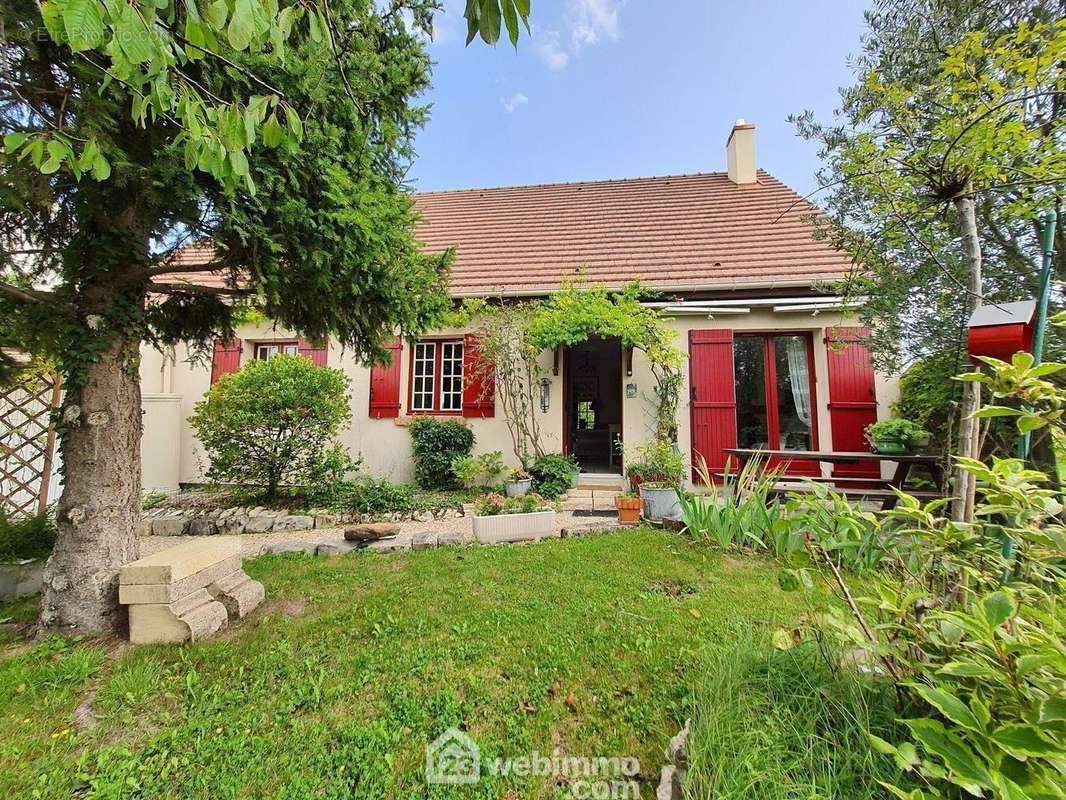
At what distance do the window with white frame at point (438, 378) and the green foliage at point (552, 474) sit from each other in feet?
6.31

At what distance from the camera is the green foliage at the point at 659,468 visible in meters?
5.31

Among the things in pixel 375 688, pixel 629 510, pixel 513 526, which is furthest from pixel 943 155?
pixel 513 526

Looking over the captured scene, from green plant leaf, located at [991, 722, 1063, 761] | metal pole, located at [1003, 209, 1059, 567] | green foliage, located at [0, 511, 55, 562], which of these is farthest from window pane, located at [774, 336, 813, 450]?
green foliage, located at [0, 511, 55, 562]

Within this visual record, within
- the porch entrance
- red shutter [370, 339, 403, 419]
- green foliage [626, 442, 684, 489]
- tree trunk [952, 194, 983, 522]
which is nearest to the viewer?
tree trunk [952, 194, 983, 522]

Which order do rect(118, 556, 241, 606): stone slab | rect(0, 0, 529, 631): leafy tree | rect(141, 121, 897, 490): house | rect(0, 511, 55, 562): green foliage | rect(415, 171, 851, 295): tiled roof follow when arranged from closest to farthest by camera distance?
rect(0, 0, 529, 631): leafy tree → rect(118, 556, 241, 606): stone slab → rect(0, 511, 55, 562): green foliage → rect(141, 121, 897, 490): house → rect(415, 171, 851, 295): tiled roof

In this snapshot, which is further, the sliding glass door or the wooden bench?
the sliding glass door

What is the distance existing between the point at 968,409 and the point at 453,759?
277cm

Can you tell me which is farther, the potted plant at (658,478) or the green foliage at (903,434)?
the green foliage at (903,434)

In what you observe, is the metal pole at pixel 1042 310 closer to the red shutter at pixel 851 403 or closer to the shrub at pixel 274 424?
the red shutter at pixel 851 403

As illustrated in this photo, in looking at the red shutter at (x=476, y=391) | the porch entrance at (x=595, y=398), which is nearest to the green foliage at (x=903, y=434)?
the porch entrance at (x=595, y=398)

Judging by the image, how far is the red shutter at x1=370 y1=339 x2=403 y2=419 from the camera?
7.08 m

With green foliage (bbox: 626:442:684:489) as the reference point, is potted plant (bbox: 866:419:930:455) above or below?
above

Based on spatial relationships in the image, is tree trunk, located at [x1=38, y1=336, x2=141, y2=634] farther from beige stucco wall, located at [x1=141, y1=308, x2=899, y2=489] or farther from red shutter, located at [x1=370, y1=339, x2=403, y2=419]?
red shutter, located at [x1=370, y1=339, x2=403, y2=419]

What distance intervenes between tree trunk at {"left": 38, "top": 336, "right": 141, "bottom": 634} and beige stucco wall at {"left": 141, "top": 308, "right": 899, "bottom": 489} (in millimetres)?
3770
